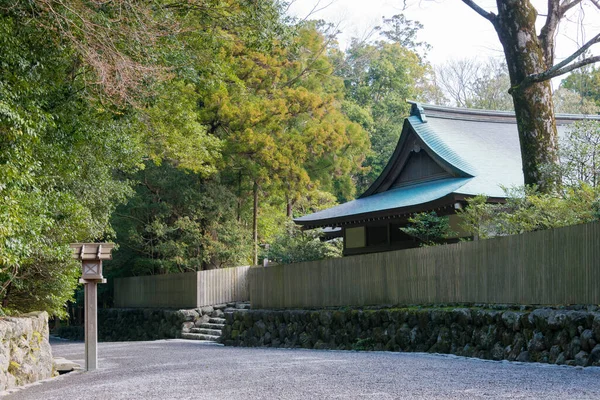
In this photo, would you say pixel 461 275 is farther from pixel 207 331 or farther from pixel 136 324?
pixel 136 324

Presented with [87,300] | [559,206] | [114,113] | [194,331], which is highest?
[114,113]

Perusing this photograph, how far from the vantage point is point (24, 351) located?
1116 centimetres

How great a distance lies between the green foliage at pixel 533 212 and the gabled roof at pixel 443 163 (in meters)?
2.22

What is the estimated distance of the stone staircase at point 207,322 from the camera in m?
25.1

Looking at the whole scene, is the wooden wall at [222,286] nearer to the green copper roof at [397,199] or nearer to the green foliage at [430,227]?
the green copper roof at [397,199]

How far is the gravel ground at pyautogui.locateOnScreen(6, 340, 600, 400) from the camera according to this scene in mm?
6891

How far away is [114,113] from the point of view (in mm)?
13500

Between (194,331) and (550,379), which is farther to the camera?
(194,331)

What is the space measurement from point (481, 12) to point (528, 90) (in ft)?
6.71

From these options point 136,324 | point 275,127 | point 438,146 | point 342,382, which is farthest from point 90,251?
point 136,324

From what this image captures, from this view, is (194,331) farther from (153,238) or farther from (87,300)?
(87,300)

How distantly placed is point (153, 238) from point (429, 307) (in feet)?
52.9

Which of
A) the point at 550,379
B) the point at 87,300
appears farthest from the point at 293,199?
the point at 550,379

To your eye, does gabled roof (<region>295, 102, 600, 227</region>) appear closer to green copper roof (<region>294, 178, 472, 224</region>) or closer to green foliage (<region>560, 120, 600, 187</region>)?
green copper roof (<region>294, 178, 472, 224</region>)
